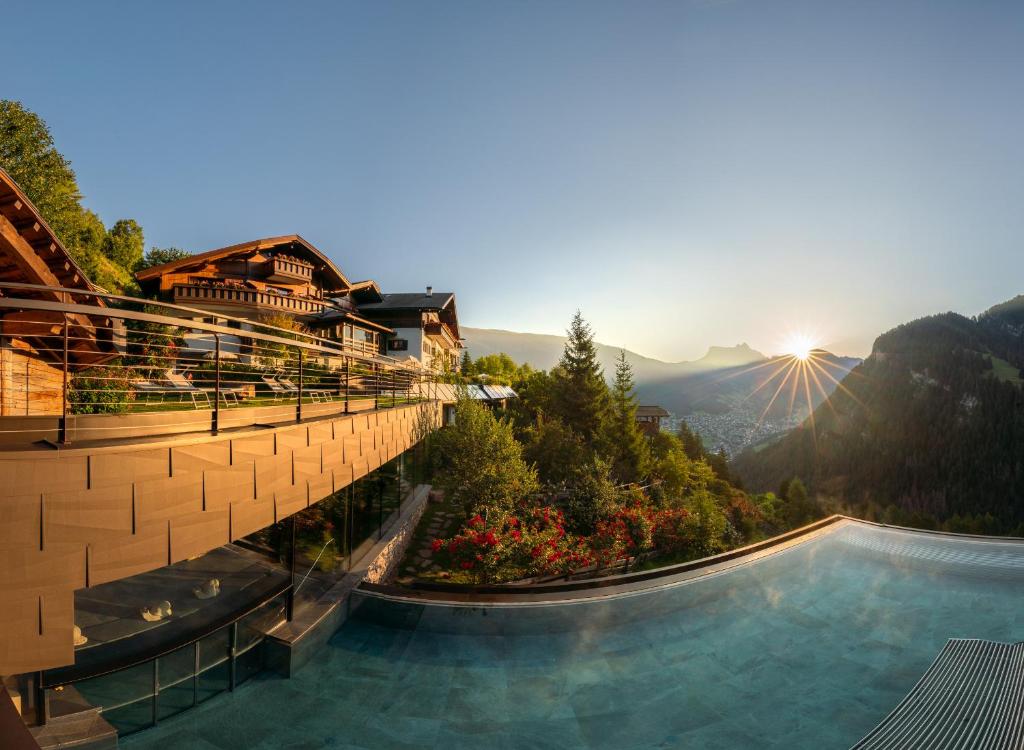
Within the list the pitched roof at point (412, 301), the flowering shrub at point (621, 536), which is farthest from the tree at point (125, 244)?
the flowering shrub at point (621, 536)

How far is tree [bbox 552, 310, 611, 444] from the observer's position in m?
23.8

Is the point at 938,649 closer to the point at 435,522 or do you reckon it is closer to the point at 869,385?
the point at 435,522

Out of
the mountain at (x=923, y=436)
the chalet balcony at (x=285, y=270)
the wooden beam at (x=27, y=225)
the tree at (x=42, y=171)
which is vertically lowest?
the mountain at (x=923, y=436)

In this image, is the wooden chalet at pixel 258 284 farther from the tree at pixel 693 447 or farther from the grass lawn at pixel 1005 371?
the grass lawn at pixel 1005 371

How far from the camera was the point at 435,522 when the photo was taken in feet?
50.0

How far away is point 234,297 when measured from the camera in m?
25.3

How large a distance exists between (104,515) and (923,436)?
15022 centimetres

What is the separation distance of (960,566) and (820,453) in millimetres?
124976

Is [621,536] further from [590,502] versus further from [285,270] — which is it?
[285,270]

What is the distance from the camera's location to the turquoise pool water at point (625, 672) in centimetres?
523

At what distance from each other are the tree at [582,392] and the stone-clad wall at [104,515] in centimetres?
1920

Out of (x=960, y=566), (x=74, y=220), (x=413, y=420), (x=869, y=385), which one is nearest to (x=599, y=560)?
(x=413, y=420)

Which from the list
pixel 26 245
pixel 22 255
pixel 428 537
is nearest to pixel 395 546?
pixel 428 537

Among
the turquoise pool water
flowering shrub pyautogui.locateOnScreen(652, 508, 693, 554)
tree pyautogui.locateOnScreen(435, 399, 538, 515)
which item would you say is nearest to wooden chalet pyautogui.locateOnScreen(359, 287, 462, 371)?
tree pyautogui.locateOnScreen(435, 399, 538, 515)
